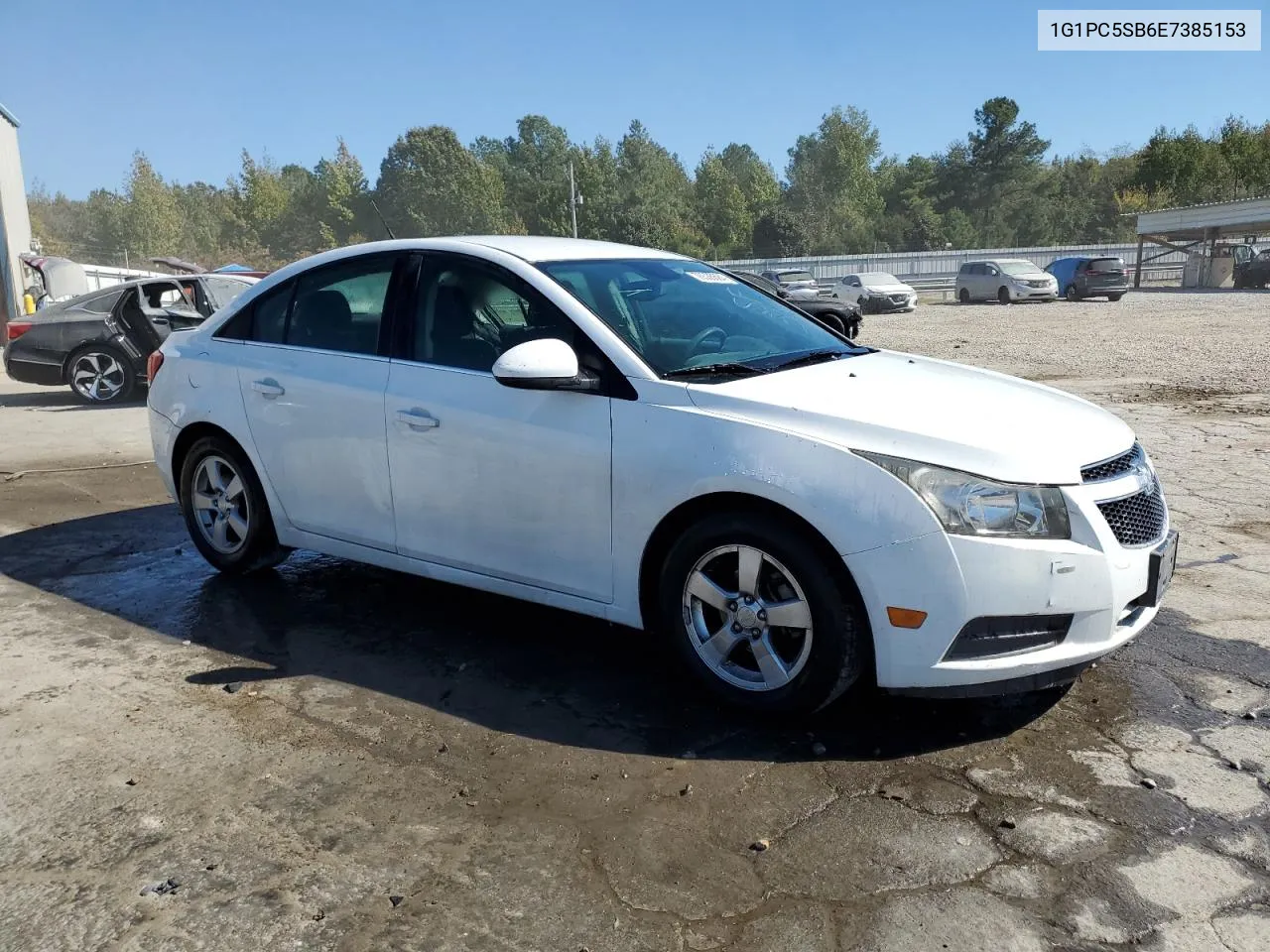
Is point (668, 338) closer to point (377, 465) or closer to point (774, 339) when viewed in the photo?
point (774, 339)

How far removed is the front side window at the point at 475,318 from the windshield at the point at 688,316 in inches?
6.2

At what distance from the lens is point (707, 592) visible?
3621 millimetres

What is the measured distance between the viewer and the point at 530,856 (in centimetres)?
287

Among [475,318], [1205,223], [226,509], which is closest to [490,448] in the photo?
[475,318]

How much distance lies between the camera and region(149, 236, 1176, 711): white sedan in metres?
3.25

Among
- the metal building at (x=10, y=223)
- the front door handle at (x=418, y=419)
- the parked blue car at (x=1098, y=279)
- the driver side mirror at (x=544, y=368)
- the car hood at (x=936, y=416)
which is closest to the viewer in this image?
the car hood at (x=936, y=416)

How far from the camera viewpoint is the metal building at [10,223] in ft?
→ 73.8

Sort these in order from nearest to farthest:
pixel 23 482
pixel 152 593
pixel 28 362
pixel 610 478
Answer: pixel 610 478
pixel 152 593
pixel 23 482
pixel 28 362

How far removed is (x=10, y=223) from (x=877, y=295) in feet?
77.8

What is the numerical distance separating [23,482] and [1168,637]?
7908 millimetres

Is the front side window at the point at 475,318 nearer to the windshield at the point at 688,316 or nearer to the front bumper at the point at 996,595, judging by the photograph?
the windshield at the point at 688,316

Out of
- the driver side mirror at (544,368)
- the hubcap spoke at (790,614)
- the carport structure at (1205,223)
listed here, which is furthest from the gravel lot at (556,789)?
the carport structure at (1205,223)

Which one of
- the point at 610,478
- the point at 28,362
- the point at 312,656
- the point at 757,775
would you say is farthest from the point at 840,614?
the point at 28,362

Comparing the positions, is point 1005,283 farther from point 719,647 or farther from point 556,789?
point 556,789
